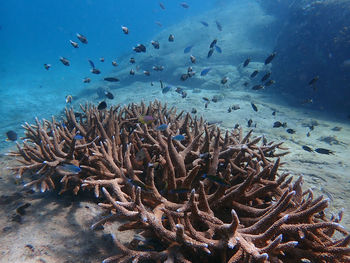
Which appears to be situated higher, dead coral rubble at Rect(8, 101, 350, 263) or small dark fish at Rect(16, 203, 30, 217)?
dead coral rubble at Rect(8, 101, 350, 263)

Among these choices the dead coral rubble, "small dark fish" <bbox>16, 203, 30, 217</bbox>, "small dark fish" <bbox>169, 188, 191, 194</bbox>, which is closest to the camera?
the dead coral rubble

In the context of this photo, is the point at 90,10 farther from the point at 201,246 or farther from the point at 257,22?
the point at 201,246

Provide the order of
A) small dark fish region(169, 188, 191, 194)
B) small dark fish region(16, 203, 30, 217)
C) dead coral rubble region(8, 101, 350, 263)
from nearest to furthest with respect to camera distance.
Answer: dead coral rubble region(8, 101, 350, 263)
small dark fish region(169, 188, 191, 194)
small dark fish region(16, 203, 30, 217)

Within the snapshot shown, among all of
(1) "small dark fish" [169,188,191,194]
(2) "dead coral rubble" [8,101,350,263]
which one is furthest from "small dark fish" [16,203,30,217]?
(1) "small dark fish" [169,188,191,194]

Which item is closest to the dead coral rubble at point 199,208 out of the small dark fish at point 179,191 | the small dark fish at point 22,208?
the small dark fish at point 179,191

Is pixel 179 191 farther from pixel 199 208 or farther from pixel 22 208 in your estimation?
pixel 22 208

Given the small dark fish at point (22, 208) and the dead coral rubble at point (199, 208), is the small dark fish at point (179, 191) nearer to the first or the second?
the dead coral rubble at point (199, 208)

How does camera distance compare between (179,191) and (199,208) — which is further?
(179,191)

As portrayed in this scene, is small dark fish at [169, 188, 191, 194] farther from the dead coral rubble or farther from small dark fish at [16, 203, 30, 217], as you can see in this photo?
small dark fish at [16, 203, 30, 217]

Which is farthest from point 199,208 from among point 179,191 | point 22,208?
point 22,208

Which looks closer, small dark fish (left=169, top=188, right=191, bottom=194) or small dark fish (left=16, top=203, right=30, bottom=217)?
small dark fish (left=169, top=188, right=191, bottom=194)

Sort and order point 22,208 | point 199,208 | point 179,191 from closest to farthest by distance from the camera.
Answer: point 199,208 → point 179,191 → point 22,208

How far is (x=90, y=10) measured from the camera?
159250 millimetres

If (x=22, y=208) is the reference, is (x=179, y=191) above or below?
above
